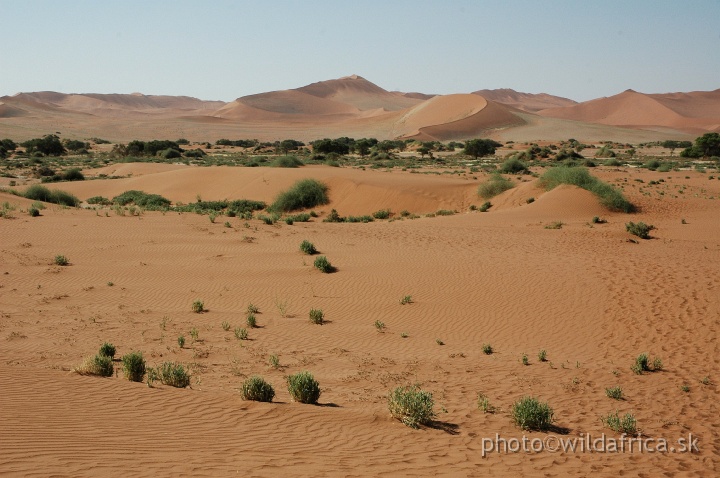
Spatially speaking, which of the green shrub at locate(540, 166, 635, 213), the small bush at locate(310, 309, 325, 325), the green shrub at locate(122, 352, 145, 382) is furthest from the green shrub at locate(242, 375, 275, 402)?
the green shrub at locate(540, 166, 635, 213)

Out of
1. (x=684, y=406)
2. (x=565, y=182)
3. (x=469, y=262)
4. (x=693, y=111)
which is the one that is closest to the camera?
(x=684, y=406)

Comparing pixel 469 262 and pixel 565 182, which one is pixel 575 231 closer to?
pixel 469 262

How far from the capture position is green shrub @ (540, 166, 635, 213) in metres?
30.9

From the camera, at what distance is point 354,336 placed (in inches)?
528

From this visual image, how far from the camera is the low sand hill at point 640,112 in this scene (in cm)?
16238

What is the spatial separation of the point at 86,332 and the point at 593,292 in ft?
37.8

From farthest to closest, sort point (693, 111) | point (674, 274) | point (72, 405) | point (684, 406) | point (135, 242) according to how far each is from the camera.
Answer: point (693, 111), point (135, 242), point (674, 274), point (684, 406), point (72, 405)

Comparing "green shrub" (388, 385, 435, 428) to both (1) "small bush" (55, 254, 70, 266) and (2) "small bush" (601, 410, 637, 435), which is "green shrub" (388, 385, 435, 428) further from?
(1) "small bush" (55, 254, 70, 266)

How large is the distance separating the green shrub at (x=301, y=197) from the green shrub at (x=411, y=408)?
28042mm

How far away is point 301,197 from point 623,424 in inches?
1141

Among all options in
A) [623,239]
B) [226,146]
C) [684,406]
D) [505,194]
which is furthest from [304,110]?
[684,406]

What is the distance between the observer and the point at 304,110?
19338 cm

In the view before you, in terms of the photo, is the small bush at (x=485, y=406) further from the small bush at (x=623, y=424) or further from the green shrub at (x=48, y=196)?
the green shrub at (x=48, y=196)

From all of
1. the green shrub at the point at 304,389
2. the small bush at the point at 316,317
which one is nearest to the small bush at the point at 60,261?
the small bush at the point at 316,317
